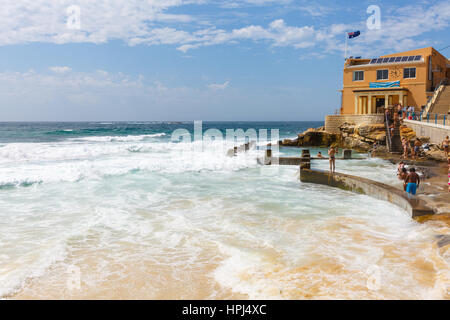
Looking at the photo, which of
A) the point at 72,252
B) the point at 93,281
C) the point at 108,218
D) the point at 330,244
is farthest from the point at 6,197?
the point at 330,244

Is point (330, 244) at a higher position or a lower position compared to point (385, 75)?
lower

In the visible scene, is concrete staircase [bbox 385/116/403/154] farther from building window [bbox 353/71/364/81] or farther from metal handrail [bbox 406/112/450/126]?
building window [bbox 353/71/364/81]

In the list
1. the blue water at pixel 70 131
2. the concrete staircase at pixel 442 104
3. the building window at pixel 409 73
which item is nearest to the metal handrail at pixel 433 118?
the concrete staircase at pixel 442 104

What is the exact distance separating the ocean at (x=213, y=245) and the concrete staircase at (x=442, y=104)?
19.7m

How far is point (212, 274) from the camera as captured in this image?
5.63 metres

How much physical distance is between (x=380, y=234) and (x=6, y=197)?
12.4 meters

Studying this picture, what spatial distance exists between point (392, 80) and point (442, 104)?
8.09 meters

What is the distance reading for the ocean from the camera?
5.13 metres

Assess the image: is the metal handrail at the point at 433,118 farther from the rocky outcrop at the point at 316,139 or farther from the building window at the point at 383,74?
the rocky outcrop at the point at 316,139

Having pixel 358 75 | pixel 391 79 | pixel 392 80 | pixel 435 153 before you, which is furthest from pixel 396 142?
pixel 358 75

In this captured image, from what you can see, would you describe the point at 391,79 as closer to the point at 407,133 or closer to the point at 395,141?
the point at 407,133

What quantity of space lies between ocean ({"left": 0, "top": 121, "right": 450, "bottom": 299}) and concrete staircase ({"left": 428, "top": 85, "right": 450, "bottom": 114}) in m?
19.7

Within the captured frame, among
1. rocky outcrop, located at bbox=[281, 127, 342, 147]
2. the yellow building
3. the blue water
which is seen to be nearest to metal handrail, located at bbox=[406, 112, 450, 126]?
the yellow building
